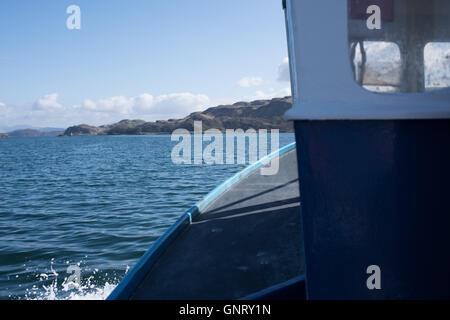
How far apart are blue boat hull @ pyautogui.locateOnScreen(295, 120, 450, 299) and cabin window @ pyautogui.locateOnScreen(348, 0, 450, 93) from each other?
31cm

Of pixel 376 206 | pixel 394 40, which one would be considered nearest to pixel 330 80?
pixel 394 40

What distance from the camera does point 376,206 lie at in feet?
7.49

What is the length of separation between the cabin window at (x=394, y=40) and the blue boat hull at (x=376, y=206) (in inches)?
12.0

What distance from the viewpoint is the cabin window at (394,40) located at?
2254mm

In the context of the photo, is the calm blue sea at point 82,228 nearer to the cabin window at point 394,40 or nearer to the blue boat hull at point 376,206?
the blue boat hull at point 376,206

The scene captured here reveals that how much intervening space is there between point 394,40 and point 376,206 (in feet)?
3.56

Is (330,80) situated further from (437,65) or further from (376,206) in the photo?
(376,206)

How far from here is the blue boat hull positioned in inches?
87.1

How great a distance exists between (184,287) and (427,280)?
2306mm

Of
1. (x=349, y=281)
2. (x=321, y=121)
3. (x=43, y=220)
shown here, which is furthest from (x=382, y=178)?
(x=43, y=220)

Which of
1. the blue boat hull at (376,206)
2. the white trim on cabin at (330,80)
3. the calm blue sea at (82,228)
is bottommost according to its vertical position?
the calm blue sea at (82,228)

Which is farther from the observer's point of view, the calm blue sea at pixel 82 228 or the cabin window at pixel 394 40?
the calm blue sea at pixel 82 228


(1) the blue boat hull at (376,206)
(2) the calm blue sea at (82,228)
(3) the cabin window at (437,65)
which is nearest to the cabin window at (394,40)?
(3) the cabin window at (437,65)
